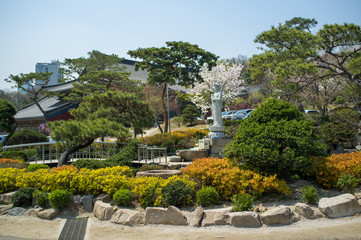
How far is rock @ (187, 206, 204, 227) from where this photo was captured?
573 cm

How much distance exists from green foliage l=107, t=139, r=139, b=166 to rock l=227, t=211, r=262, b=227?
5.35 m

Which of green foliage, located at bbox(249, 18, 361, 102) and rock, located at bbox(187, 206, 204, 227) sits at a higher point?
green foliage, located at bbox(249, 18, 361, 102)

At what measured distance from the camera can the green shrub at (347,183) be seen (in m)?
6.59

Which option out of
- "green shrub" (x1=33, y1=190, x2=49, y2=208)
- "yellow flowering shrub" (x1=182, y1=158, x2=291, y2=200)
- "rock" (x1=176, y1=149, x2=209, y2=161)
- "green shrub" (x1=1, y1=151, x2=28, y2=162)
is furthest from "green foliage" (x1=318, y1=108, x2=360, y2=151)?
"green shrub" (x1=1, y1=151, x2=28, y2=162)

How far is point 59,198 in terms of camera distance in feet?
22.2

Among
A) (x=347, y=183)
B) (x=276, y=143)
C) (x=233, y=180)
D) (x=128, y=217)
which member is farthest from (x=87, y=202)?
(x=347, y=183)

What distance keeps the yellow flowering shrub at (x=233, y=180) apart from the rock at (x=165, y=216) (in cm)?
125

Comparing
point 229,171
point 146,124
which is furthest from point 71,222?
point 146,124

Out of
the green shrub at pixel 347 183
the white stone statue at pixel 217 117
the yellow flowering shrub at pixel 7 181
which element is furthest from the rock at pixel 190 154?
the yellow flowering shrub at pixel 7 181

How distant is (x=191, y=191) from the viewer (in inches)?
258

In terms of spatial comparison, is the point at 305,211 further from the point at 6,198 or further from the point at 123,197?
the point at 6,198

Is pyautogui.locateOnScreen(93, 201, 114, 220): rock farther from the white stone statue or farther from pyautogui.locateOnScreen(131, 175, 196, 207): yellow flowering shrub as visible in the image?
the white stone statue

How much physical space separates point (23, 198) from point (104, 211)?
2.33 m

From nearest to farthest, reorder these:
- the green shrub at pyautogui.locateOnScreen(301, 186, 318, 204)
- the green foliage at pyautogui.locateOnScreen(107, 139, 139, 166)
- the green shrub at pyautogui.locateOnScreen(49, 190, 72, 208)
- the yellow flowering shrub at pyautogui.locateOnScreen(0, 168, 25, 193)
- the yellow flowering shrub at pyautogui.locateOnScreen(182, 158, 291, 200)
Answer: the green shrub at pyautogui.locateOnScreen(301, 186, 318, 204) < the yellow flowering shrub at pyautogui.locateOnScreen(182, 158, 291, 200) < the green shrub at pyautogui.locateOnScreen(49, 190, 72, 208) < the yellow flowering shrub at pyautogui.locateOnScreen(0, 168, 25, 193) < the green foliage at pyautogui.locateOnScreen(107, 139, 139, 166)
